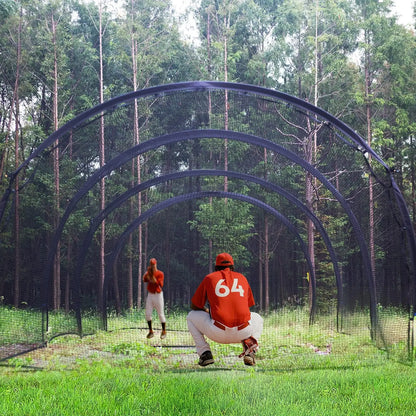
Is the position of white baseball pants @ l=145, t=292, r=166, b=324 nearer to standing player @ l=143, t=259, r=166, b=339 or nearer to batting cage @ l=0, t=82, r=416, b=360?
standing player @ l=143, t=259, r=166, b=339

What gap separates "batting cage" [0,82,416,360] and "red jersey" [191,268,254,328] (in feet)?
7.38

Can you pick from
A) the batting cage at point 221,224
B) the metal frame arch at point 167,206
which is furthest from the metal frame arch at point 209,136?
the metal frame arch at point 167,206

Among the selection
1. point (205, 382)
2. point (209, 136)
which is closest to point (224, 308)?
point (205, 382)

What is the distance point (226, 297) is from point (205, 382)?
3.31ft

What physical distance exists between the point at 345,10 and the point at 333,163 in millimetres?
8295

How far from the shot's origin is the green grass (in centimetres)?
488

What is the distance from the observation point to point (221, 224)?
15.6 m

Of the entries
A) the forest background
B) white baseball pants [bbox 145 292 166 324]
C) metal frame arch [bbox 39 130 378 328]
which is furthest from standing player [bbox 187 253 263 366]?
the forest background

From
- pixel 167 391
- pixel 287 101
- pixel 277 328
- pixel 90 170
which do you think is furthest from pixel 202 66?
pixel 167 391

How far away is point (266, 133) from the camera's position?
15.8 meters

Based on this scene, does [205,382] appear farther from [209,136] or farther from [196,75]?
[196,75]

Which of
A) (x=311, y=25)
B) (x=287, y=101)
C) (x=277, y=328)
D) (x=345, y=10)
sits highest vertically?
(x=345, y=10)

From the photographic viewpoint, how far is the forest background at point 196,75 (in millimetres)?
16578

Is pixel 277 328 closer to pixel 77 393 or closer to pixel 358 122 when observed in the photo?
pixel 77 393
